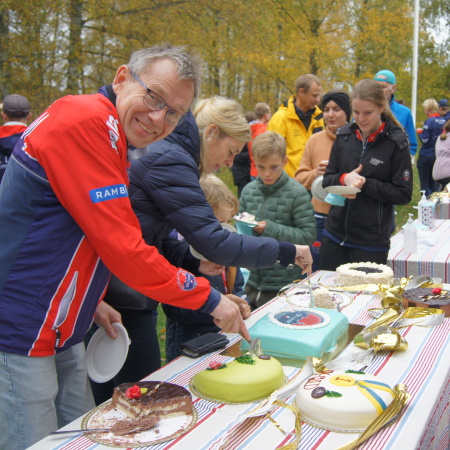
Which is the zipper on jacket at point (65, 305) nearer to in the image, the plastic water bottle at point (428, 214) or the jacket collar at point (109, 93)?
the jacket collar at point (109, 93)

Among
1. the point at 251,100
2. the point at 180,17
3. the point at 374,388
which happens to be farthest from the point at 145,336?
the point at 251,100

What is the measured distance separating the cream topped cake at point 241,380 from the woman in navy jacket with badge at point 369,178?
1.65m

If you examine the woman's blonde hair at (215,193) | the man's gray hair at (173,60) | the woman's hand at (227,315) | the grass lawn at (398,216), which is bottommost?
the grass lawn at (398,216)

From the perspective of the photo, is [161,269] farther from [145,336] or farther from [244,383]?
[145,336]

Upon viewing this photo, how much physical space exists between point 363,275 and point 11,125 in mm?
2660

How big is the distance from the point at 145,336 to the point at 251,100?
1456cm

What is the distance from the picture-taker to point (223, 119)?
1.88 m

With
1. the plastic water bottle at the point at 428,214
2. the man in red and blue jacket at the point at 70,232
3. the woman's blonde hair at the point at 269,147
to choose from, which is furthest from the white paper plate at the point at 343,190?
the man in red and blue jacket at the point at 70,232

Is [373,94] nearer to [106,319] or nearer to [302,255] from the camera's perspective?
[302,255]

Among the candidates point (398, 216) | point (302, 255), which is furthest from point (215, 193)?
point (398, 216)

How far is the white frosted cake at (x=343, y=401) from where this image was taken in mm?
1154

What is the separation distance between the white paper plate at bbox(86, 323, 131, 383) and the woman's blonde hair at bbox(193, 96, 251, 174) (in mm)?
653

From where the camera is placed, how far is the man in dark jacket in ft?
11.7

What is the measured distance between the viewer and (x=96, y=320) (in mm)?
1559
